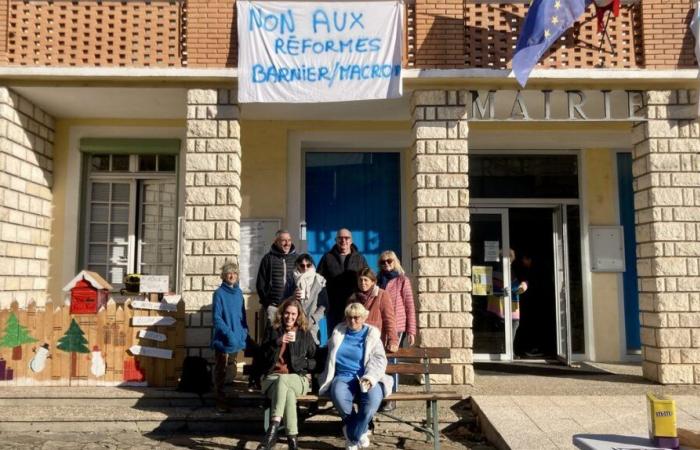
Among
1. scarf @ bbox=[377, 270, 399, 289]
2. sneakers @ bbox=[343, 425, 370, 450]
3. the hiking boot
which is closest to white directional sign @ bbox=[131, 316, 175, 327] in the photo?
the hiking boot

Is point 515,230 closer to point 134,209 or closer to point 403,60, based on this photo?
point 403,60

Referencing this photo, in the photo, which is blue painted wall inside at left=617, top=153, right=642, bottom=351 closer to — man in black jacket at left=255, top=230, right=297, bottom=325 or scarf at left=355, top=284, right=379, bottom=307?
scarf at left=355, top=284, right=379, bottom=307

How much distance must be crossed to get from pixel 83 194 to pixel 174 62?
3.14 m

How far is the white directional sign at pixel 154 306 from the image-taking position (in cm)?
732

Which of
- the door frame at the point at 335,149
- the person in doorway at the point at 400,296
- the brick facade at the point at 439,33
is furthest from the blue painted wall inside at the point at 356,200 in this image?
the person in doorway at the point at 400,296

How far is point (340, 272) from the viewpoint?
696 cm

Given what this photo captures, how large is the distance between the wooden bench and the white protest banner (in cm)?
331

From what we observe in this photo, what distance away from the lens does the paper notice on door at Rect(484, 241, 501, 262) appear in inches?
392

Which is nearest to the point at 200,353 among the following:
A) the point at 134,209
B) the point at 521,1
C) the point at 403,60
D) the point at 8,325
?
the point at 8,325

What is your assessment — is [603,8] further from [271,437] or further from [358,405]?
[271,437]

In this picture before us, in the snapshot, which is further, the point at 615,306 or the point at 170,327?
the point at 615,306

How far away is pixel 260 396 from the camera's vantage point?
6867 mm

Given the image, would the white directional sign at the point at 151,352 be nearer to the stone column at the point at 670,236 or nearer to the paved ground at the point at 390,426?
the paved ground at the point at 390,426

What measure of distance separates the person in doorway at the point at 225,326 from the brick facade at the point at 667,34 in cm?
606
